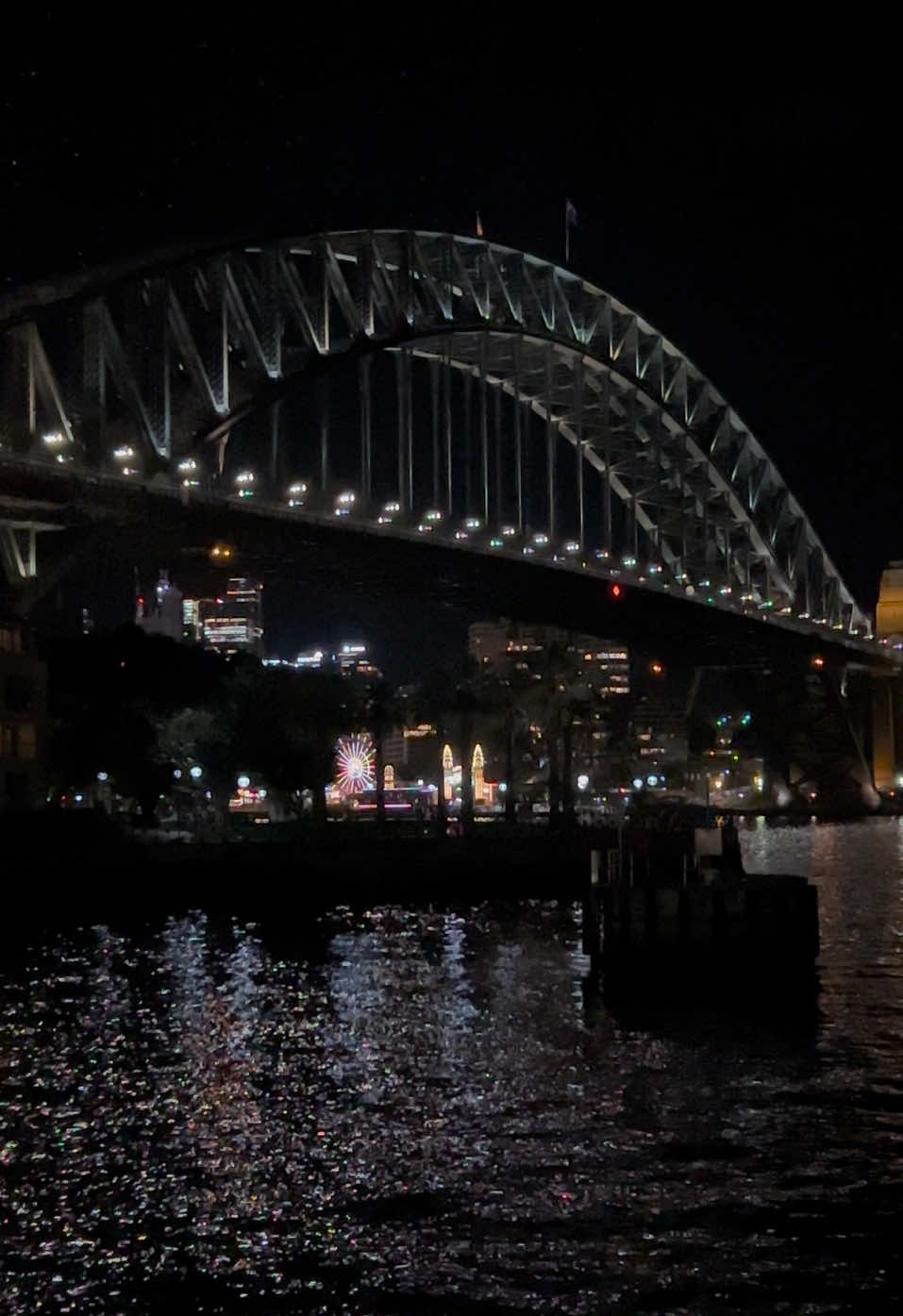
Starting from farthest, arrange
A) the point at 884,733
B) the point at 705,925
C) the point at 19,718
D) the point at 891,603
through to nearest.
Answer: the point at 891,603 → the point at 884,733 → the point at 19,718 → the point at 705,925

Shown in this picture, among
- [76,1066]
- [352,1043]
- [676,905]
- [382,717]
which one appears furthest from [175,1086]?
[382,717]

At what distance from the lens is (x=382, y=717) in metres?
87.8

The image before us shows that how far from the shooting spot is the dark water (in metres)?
17.0

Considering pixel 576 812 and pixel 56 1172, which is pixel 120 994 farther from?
pixel 576 812

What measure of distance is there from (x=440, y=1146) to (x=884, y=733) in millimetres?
131335

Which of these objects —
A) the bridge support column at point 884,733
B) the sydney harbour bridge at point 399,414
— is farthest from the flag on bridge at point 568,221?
the bridge support column at point 884,733

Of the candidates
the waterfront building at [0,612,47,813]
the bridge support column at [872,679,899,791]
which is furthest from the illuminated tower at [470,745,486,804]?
the waterfront building at [0,612,47,813]

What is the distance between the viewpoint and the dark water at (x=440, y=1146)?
17.0 m

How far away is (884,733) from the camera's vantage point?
490 ft

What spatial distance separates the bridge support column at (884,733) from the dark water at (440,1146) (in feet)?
369

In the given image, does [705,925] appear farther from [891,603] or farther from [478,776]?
[891,603]

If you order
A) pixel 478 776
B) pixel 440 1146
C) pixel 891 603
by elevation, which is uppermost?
pixel 891 603

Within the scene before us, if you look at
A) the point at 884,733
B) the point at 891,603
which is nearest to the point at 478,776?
the point at 884,733

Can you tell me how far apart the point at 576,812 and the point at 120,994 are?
180 ft
